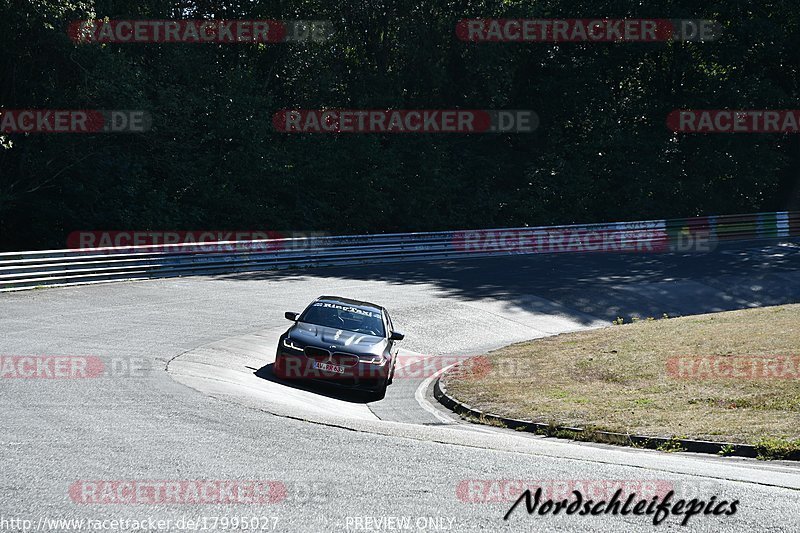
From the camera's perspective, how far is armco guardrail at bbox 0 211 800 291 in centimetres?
2275

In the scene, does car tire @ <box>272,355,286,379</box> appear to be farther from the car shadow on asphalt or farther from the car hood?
the car hood

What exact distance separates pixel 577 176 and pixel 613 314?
19.2 meters

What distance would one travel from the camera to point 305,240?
28859 mm

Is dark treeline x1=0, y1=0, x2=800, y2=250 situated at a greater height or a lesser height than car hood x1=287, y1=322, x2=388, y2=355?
greater

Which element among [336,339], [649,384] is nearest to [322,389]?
[336,339]

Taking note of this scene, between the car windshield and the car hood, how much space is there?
0.19 metres

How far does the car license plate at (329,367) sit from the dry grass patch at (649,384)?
2.06 metres

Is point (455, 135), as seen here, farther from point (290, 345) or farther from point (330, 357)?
point (330, 357)

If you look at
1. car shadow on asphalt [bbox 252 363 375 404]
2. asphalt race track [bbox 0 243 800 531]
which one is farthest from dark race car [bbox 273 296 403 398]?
asphalt race track [bbox 0 243 800 531]

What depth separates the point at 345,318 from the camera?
52.4 feet

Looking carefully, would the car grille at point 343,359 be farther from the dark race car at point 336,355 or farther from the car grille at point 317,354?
the car grille at point 317,354

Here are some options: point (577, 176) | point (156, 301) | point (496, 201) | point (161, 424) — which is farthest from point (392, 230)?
point (161, 424)

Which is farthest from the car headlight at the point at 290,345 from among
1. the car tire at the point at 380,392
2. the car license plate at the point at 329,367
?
the car tire at the point at 380,392

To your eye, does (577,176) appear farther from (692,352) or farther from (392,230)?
(692,352)
